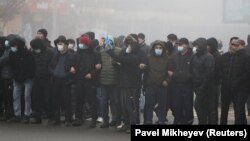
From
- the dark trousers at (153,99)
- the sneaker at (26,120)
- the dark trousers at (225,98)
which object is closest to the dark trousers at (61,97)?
the sneaker at (26,120)

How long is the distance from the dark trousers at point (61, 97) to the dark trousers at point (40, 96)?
18cm

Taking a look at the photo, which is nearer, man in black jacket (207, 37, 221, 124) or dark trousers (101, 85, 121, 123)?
man in black jacket (207, 37, 221, 124)

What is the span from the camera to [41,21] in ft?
145

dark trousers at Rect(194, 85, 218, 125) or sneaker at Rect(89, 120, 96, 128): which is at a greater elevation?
dark trousers at Rect(194, 85, 218, 125)

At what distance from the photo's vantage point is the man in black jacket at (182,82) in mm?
11094

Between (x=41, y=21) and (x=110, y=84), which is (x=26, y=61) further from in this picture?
(x=41, y=21)

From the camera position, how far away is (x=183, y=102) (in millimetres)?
11219

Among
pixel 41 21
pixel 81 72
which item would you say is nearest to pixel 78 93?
pixel 81 72

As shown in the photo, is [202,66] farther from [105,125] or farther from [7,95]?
[7,95]

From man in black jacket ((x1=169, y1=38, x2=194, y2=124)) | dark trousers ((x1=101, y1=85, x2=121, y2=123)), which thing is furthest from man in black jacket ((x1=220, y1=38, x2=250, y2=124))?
dark trousers ((x1=101, y1=85, x2=121, y2=123))

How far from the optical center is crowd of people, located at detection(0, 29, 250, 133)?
10.6 metres

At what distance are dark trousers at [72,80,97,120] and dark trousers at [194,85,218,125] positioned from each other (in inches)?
81.9

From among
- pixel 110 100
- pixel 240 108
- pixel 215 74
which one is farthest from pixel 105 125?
pixel 240 108

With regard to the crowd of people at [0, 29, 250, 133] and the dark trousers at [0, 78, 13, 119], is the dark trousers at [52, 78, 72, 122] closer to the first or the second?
the crowd of people at [0, 29, 250, 133]
